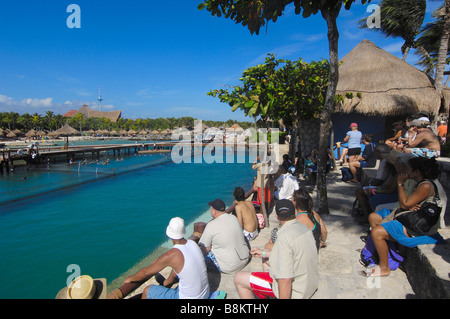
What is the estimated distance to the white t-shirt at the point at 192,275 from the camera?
266 centimetres

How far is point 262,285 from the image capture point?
8.57 feet

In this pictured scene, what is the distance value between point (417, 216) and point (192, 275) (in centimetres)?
262

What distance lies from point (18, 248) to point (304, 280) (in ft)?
32.0

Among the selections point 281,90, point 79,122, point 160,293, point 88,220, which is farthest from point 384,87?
point 79,122

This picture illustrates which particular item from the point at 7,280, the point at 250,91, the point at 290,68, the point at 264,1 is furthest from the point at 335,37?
the point at 7,280

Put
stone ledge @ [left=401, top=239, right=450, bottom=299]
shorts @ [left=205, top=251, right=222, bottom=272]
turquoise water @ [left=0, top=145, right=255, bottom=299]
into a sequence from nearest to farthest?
stone ledge @ [left=401, top=239, right=450, bottom=299], shorts @ [left=205, top=251, right=222, bottom=272], turquoise water @ [left=0, top=145, right=255, bottom=299]

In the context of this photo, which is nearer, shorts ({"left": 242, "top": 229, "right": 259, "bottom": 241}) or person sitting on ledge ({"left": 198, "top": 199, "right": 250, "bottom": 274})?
person sitting on ledge ({"left": 198, "top": 199, "right": 250, "bottom": 274})

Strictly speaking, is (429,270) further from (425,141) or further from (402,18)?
Result: (402,18)

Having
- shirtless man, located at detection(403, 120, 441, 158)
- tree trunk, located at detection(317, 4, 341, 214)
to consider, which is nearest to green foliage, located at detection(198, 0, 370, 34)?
tree trunk, located at detection(317, 4, 341, 214)

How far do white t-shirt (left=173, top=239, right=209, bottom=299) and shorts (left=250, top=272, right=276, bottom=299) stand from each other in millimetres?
530

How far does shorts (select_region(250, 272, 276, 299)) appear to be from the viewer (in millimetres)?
2580

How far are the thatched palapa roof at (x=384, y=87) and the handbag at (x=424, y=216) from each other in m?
8.59

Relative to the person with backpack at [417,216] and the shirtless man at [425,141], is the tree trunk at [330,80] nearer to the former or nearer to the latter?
the shirtless man at [425,141]

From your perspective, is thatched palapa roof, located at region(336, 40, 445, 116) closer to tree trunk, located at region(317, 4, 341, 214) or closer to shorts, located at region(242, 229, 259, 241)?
tree trunk, located at region(317, 4, 341, 214)
